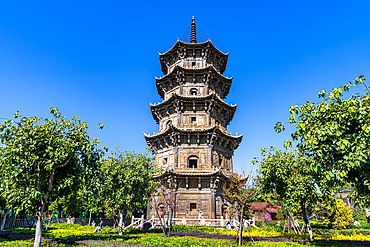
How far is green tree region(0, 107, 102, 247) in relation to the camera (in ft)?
38.5

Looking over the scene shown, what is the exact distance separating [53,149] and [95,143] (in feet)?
7.52

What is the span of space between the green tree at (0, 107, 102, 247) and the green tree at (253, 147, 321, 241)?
474 inches

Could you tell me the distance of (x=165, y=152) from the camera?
108 feet

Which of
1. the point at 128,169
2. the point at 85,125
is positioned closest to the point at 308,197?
the point at 128,169

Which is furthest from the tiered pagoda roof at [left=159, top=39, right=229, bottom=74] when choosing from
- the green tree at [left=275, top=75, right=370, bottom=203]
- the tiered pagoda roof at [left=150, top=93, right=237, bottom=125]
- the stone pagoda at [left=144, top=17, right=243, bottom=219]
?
the green tree at [left=275, top=75, right=370, bottom=203]

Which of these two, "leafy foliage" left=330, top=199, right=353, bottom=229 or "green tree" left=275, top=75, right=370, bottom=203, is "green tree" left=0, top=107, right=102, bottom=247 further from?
"leafy foliage" left=330, top=199, right=353, bottom=229

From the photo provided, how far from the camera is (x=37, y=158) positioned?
12.2 m

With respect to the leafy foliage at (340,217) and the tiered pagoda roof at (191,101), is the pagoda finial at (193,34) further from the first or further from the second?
the leafy foliage at (340,217)

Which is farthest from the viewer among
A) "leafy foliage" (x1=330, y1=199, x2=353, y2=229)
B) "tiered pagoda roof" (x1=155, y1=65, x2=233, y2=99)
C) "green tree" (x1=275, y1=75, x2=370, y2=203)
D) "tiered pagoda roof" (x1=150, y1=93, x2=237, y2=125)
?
"tiered pagoda roof" (x1=155, y1=65, x2=233, y2=99)

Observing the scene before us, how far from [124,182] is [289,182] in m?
12.1

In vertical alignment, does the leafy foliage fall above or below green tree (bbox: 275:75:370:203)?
below

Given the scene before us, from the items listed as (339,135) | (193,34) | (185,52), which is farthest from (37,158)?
(193,34)

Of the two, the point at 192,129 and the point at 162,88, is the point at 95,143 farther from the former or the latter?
the point at 162,88

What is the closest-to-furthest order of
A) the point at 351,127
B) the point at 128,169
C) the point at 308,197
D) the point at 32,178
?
the point at 351,127 < the point at 32,178 < the point at 308,197 < the point at 128,169
